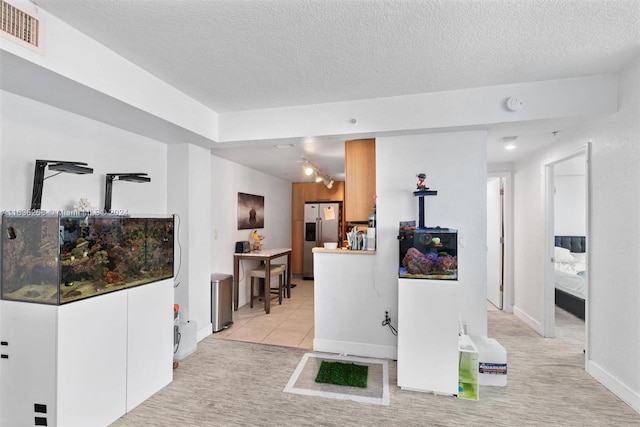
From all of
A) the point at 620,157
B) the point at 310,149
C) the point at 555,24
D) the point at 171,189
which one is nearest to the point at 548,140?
the point at 620,157

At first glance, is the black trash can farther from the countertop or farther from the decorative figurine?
the decorative figurine

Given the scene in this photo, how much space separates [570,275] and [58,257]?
6.23 m

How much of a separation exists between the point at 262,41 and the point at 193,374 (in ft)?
A: 9.56

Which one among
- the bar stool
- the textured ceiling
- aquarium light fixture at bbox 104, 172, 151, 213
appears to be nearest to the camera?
the textured ceiling

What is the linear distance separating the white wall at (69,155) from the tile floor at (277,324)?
1.85 metres

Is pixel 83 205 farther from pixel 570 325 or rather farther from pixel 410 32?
pixel 570 325

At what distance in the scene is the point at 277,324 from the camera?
13.5 ft

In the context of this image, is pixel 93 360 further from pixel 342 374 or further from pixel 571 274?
pixel 571 274

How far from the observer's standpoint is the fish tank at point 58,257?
1.83 m

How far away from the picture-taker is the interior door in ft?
16.0

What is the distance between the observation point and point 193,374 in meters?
2.79

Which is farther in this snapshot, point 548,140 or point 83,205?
point 548,140

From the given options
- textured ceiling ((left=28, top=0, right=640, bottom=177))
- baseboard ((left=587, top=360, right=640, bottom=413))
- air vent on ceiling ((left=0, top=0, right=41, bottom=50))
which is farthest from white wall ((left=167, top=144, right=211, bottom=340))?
baseboard ((left=587, top=360, right=640, bottom=413))

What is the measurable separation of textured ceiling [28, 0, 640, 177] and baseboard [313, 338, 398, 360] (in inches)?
104
